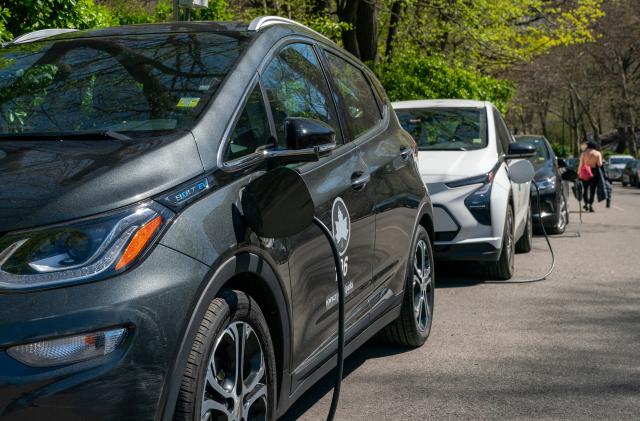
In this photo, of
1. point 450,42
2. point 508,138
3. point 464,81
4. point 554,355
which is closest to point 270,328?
point 554,355

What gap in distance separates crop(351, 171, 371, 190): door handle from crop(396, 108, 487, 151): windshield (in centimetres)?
505

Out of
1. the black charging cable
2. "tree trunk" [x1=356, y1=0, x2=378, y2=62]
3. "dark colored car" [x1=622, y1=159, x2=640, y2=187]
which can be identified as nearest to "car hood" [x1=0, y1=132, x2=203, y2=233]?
the black charging cable

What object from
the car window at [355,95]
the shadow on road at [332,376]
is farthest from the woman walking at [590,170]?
the car window at [355,95]

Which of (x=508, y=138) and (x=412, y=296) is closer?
(x=412, y=296)

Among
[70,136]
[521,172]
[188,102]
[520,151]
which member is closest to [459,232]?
[521,172]

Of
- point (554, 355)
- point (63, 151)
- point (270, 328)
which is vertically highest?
point (63, 151)

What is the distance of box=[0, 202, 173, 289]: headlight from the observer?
8.88ft

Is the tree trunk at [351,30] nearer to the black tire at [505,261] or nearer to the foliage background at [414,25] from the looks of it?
the foliage background at [414,25]

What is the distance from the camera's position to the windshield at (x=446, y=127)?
32.4ft

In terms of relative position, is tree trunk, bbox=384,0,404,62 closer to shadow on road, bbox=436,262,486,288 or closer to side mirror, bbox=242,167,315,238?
shadow on road, bbox=436,262,486,288

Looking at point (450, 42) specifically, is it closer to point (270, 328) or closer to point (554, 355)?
point (554, 355)

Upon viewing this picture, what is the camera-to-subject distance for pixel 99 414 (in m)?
2.66

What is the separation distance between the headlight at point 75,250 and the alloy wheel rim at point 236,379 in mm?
494

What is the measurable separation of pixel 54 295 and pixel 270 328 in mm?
1136
